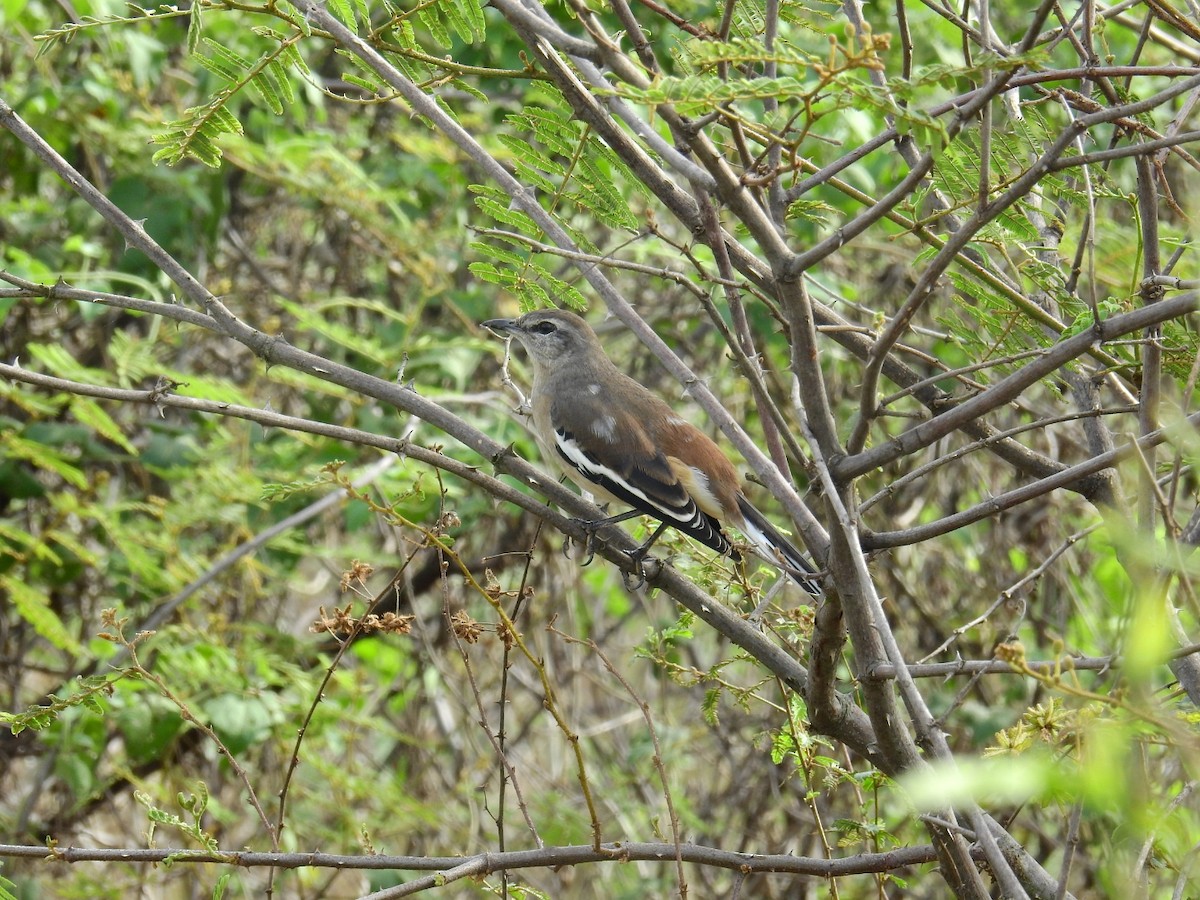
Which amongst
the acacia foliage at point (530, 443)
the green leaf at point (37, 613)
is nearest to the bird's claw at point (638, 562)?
the acacia foliage at point (530, 443)

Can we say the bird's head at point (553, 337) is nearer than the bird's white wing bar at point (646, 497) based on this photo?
No

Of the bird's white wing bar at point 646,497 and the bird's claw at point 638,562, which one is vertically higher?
the bird's white wing bar at point 646,497

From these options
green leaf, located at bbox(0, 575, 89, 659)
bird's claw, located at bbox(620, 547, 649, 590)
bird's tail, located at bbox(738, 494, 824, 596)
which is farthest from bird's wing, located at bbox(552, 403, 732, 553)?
green leaf, located at bbox(0, 575, 89, 659)

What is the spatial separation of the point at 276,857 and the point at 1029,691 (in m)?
4.87

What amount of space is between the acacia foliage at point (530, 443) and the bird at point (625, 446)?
9.9 inches

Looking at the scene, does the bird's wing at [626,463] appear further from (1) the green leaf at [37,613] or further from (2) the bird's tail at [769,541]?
(1) the green leaf at [37,613]

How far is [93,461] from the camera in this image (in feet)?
20.4

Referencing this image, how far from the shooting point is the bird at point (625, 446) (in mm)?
4574

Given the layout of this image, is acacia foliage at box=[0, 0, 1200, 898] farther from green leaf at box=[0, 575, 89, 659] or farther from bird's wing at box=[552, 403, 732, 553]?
bird's wing at box=[552, 403, 732, 553]

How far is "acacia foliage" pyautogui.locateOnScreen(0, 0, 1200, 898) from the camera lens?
7.82ft

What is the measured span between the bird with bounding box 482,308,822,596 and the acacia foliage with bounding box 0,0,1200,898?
252 mm

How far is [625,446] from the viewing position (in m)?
5.00

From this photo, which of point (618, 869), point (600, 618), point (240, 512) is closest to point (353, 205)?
point (240, 512)

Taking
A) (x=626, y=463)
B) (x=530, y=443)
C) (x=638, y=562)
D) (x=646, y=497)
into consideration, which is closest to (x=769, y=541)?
(x=646, y=497)
